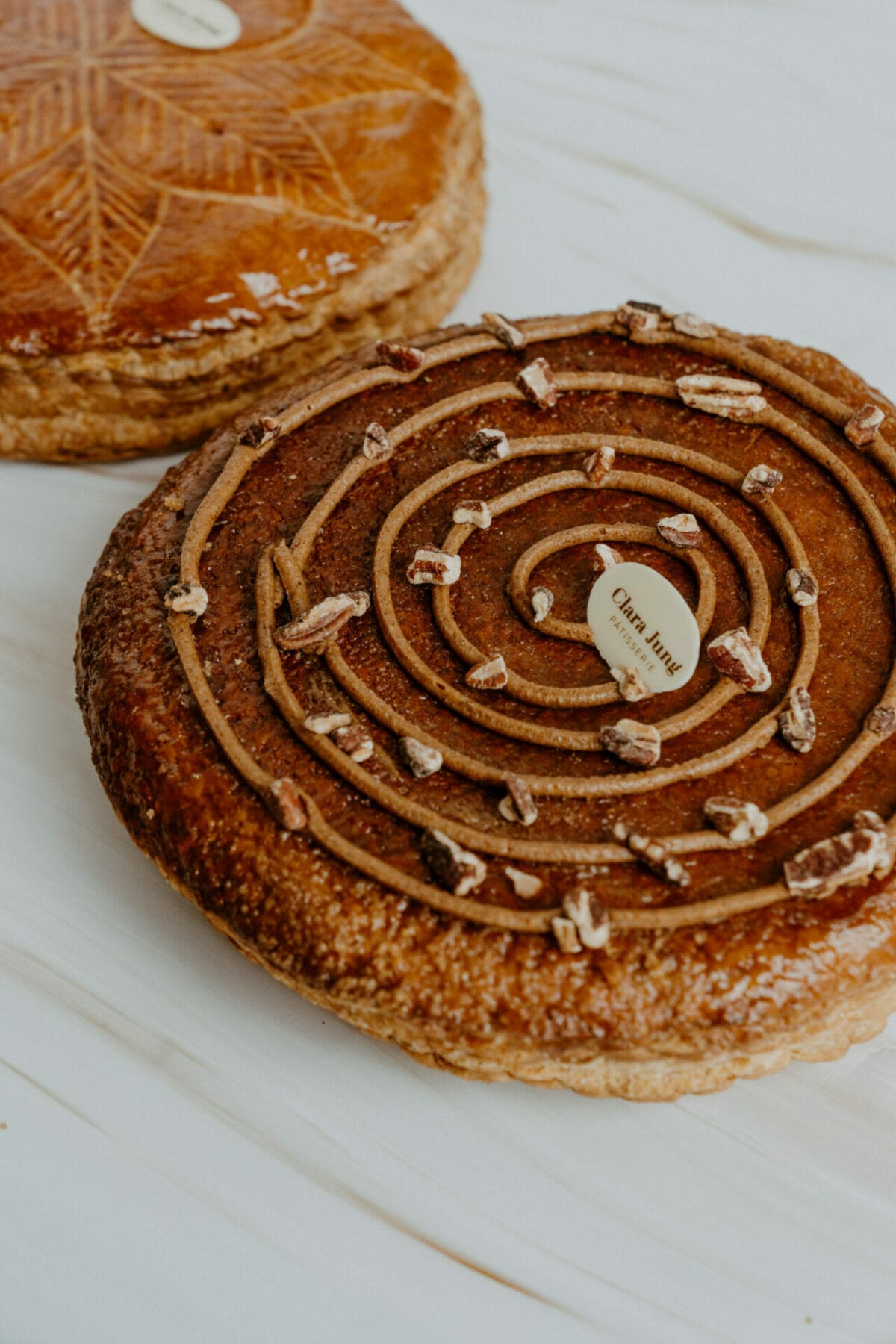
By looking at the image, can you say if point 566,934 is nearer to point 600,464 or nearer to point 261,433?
point 600,464

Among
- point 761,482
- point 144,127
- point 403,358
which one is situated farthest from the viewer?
point 144,127

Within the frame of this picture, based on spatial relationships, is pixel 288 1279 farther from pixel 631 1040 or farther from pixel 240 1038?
pixel 631 1040

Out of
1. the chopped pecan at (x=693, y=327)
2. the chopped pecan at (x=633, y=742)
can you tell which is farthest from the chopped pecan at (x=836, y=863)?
Result: the chopped pecan at (x=693, y=327)

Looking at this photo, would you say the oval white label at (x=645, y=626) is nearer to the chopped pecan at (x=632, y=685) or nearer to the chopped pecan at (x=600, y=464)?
the chopped pecan at (x=632, y=685)

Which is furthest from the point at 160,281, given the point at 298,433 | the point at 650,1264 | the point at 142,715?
the point at 650,1264

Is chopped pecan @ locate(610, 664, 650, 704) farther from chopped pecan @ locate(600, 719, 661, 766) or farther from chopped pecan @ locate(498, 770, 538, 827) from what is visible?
chopped pecan @ locate(498, 770, 538, 827)

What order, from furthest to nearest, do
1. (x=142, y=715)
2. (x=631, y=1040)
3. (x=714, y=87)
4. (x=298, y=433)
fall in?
1. (x=714, y=87)
2. (x=298, y=433)
3. (x=142, y=715)
4. (x=631, y=1040)

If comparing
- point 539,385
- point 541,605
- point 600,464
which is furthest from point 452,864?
point 539,385
